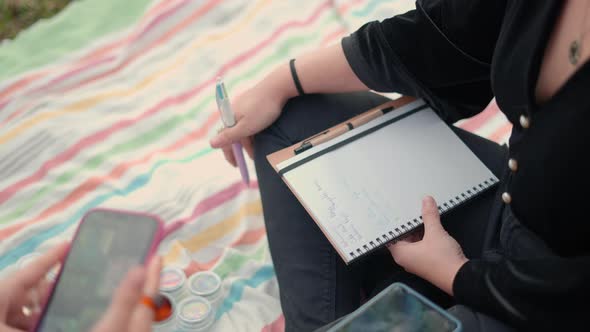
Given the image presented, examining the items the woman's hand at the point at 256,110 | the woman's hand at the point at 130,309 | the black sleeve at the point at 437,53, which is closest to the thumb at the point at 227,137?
the woman's hand at the point at 256,110

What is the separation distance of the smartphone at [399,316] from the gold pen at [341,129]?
29 cm

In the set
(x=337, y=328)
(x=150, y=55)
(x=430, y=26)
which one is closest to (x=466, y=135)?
(x=430, y=26)

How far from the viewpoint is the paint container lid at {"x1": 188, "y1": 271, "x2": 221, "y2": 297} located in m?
1.00

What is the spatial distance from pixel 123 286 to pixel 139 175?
725mm

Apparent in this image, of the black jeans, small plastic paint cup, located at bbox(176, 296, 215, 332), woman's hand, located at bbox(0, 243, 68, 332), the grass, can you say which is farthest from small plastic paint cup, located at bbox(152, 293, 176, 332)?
the grass

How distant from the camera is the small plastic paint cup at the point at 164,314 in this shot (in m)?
0.96

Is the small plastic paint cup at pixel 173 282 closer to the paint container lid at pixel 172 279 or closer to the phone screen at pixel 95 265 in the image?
the paint container lid at pixel 172 279

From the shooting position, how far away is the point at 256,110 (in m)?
0.94

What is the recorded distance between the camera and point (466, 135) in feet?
3.16

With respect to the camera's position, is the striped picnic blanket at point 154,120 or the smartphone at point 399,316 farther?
the striped picnic blanket at point 154,120

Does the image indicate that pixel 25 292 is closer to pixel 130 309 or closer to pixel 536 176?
pixel 130 309

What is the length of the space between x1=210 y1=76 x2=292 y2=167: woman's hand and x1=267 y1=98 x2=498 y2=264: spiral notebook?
3.1 inches

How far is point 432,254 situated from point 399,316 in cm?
12

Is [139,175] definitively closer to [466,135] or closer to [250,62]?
[250,62]
